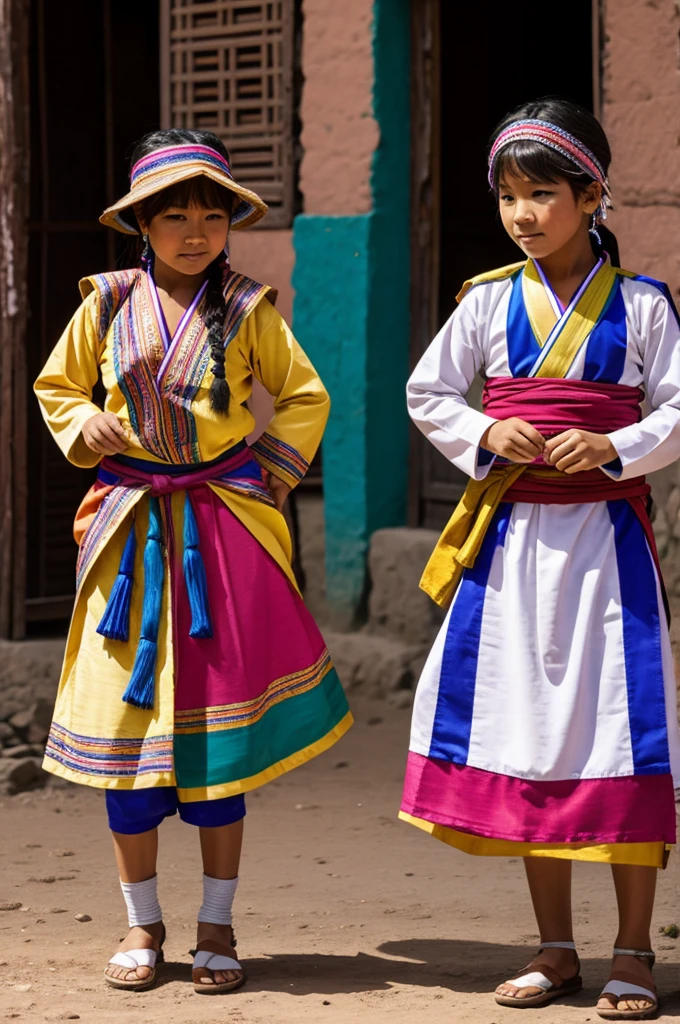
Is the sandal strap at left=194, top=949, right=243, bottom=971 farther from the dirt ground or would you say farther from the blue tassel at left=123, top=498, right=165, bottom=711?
the blue tassel at left=123, top=498, right=165, bottom=711

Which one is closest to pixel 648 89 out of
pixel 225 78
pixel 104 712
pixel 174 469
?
pixel 225 78

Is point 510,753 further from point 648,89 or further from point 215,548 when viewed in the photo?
point 648,89

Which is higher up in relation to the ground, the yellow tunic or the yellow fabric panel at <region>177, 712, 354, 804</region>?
the yellow tunic

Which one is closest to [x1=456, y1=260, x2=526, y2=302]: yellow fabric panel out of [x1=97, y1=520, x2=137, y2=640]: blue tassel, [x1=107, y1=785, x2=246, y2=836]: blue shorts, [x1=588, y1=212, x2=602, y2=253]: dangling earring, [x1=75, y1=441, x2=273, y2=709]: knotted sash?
[x1=588, y1=212, x2=602, y2=253]: dangling earring

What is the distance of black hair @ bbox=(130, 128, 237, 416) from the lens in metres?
3.67

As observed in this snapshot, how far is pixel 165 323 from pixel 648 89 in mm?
2448

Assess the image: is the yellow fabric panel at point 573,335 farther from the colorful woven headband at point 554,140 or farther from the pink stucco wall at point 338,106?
the pink stucco wall at point 338,106

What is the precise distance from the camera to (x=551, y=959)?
11.8 feet

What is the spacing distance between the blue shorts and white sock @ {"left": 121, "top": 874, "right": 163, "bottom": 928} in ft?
0.46

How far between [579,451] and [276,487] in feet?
2.49

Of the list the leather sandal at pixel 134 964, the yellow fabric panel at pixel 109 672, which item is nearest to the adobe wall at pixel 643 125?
the yellow fabric panel at pixel 109 672

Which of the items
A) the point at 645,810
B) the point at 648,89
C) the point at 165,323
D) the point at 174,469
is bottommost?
the point at 645,810

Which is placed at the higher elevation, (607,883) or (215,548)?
(215,548)

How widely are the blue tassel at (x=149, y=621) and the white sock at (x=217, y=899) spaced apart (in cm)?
42
